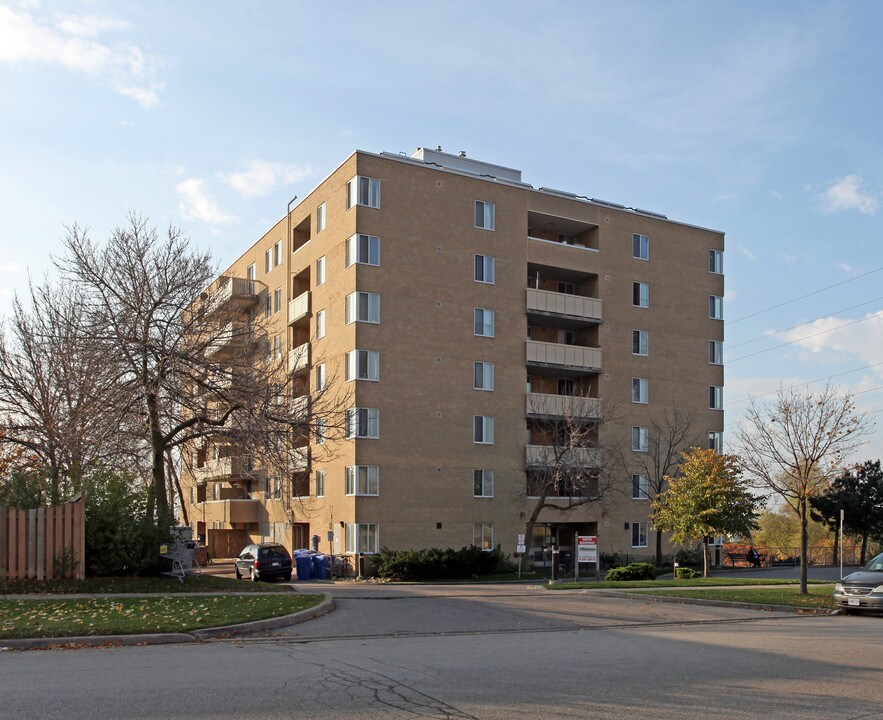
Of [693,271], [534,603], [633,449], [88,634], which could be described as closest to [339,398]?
[633,449]

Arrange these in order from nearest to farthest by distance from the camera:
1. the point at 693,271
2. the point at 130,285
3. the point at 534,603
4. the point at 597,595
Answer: the point at 534,603 < the point at 597,595 < the point at 130,285 < the point at 693,271

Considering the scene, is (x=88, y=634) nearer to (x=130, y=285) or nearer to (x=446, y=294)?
(x=130, y=285)

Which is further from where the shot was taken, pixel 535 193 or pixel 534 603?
pixel 535 193

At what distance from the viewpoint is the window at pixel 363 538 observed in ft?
130

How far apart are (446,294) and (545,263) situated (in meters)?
6.17

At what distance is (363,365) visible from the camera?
40.8 m

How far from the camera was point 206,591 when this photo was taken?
23922 mm

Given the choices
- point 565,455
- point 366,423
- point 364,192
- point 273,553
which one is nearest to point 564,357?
point 565,455

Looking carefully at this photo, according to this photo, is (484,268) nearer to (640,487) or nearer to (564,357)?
(564,357)

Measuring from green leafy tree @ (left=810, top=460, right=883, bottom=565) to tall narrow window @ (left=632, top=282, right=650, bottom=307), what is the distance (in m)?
15.4

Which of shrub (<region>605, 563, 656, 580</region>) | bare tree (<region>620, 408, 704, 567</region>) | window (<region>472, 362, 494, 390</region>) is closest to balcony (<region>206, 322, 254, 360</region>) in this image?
window (<region>472, 362, 494, 390</region>)

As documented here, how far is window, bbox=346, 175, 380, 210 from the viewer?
4181 cm

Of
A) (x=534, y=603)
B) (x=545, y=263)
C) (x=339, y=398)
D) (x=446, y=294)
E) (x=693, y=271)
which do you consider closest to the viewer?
(x=534, y=603)

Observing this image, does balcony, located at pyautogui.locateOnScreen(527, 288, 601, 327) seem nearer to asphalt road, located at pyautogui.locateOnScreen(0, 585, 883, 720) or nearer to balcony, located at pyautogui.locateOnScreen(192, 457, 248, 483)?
balcony, located at pyautogui.locateOnScreen(192, 457, 248, 483)
